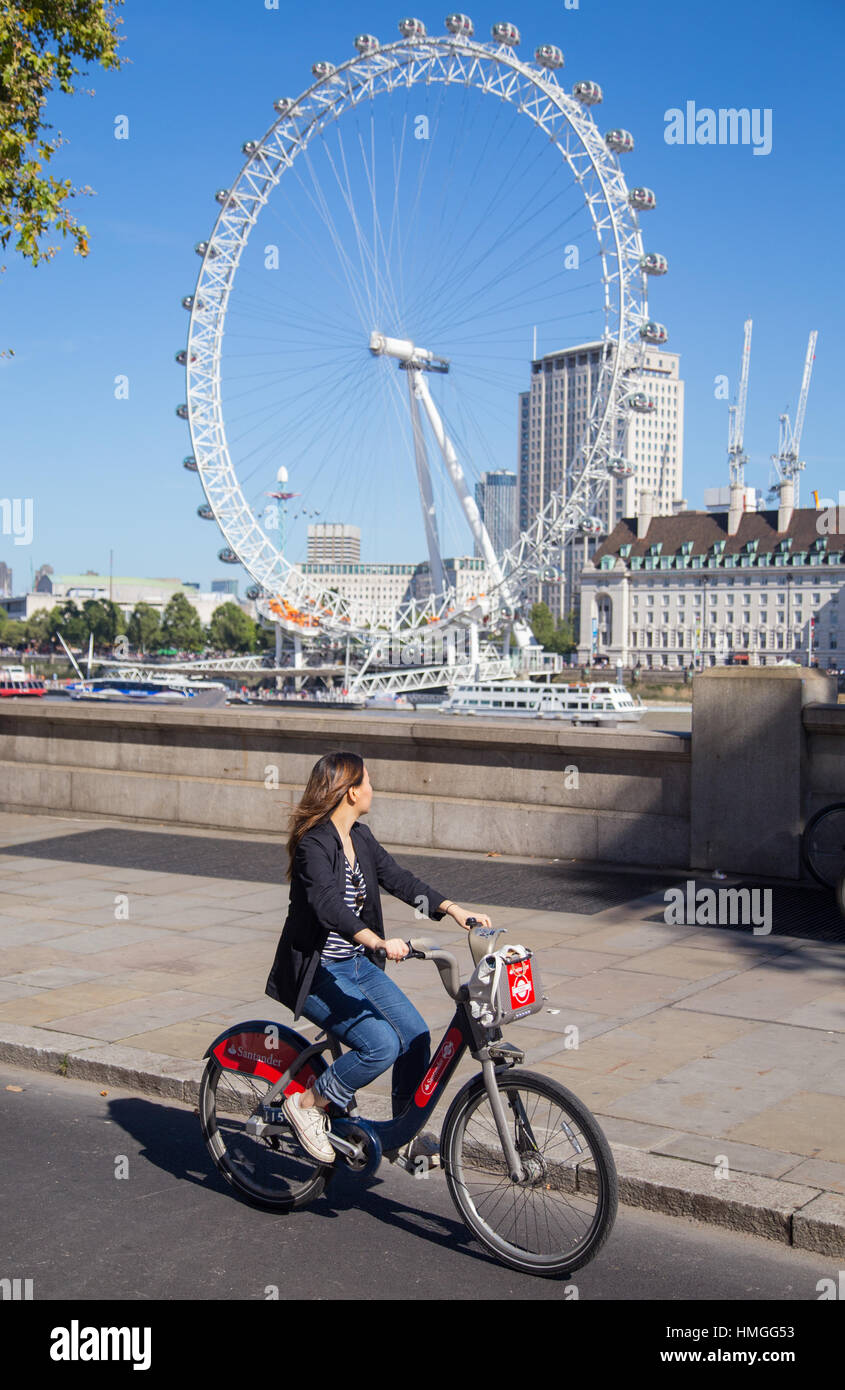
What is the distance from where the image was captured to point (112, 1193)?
5336 mm

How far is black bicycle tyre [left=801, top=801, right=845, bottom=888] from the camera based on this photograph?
35.0 feet

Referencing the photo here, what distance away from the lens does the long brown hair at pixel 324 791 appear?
5031mm

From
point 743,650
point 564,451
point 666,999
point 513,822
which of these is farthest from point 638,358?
point 564,451

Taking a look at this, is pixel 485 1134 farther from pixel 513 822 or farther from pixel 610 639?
pixel 610 639

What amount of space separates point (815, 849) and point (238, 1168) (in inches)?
266

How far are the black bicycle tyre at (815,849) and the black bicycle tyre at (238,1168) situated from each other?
631 cm

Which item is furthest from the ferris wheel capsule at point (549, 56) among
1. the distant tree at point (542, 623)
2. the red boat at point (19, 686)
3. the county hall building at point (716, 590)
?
the distant tree at point (542, 623)

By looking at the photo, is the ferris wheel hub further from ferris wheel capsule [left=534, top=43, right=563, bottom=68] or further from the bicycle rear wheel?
the bicycle rear wheel

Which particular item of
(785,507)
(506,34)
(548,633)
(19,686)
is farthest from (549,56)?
(548,633)

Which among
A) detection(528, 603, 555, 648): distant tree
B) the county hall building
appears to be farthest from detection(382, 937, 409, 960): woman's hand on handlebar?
detection(528, 603, 555, 648): distant tree

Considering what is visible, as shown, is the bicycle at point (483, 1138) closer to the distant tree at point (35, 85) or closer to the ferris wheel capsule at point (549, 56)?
the distant tree at point (35, 85)

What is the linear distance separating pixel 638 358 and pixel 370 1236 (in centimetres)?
5809

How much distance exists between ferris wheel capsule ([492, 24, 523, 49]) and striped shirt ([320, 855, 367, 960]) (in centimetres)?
5233

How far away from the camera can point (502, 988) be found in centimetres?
446
